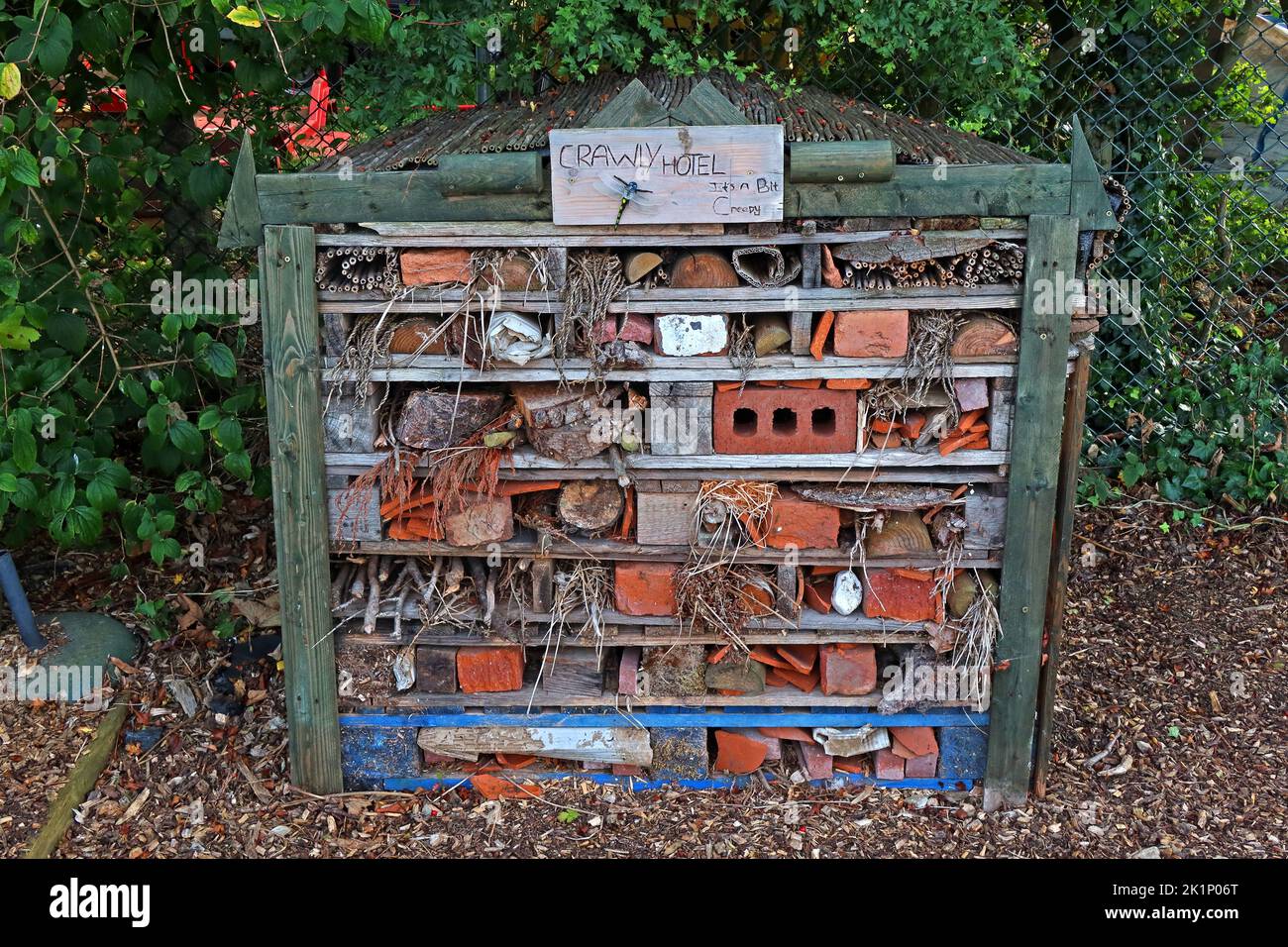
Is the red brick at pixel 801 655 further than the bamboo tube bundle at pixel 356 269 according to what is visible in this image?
Yes

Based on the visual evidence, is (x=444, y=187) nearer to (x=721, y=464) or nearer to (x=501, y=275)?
(x=501, y=275)

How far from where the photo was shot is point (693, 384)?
353 cm

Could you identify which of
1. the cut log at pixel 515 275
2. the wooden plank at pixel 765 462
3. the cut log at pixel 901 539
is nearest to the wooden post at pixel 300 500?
the wooden plank at pixel 765 462

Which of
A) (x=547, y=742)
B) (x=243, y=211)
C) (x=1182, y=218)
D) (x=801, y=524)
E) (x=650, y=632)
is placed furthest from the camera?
(x=1182, y=218)

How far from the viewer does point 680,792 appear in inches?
155

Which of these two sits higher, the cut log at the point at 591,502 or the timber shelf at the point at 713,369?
the timber shelf at the point at 713,369

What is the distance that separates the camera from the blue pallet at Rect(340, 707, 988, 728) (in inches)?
152

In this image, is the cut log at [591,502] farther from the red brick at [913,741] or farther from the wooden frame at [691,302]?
the red brick at [913,741]

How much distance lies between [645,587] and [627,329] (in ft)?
2.77

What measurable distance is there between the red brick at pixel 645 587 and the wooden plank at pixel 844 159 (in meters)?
1.28

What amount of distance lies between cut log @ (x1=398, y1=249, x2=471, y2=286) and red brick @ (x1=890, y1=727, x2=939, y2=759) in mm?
2053

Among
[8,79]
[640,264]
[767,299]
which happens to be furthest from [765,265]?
[8,79]

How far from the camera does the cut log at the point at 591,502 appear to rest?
3.66 m

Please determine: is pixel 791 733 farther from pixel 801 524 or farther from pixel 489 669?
pixel 489 669
